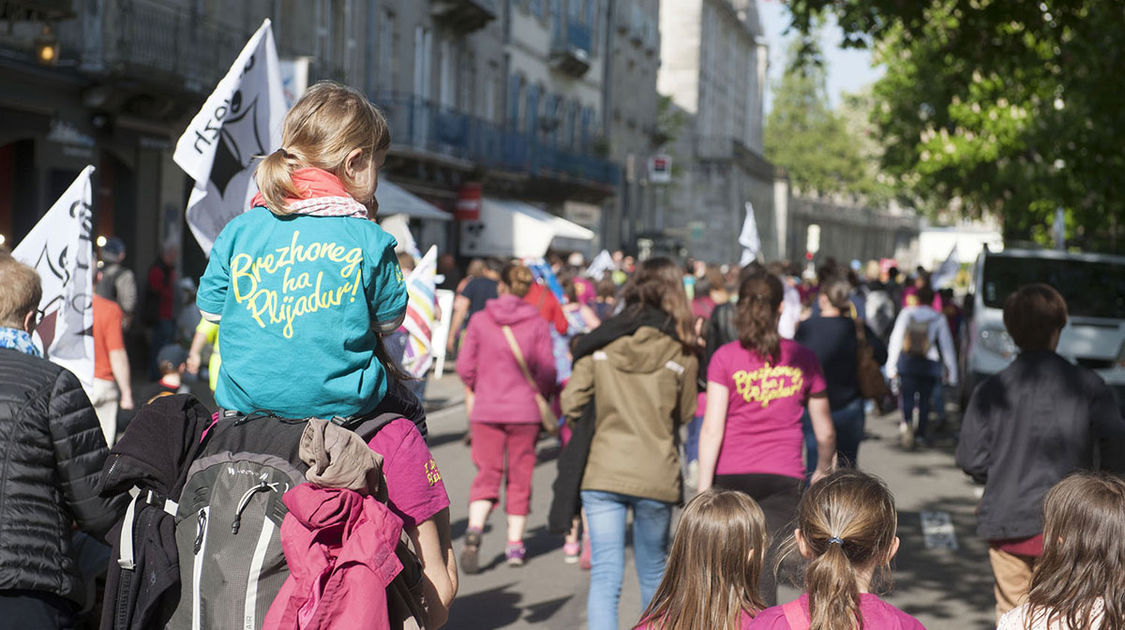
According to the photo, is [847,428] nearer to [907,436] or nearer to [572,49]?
[907,436]

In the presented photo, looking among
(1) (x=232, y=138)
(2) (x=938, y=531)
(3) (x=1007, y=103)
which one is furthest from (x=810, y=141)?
(1) (x=232, y=138)

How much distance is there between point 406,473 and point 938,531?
7788 mm

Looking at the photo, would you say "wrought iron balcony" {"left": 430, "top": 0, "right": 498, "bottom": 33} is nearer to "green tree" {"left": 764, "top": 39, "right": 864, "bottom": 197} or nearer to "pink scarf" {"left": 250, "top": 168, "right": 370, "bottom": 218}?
"pink scarf" {"left": 250, "top": 168, "right": 370, "bottom": 218}

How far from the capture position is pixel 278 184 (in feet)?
10.1

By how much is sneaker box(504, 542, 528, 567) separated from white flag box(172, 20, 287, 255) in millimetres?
3605

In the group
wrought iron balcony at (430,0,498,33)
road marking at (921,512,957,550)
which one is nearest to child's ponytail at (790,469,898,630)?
road marking at (921,512,957,550)

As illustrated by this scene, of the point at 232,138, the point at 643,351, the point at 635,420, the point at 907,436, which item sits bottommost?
the point at 907,436

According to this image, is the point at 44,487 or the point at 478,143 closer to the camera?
the point at 44,487

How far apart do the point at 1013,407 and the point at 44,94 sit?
1496 cm

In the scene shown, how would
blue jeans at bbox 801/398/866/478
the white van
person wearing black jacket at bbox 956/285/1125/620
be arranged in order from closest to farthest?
person wearing black jacket at bbox 956/285/1125/620 → blue jeans at bbox 801/398/866/478 → the white van

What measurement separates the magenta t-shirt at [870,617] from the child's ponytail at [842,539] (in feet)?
0.08

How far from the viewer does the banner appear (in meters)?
8.96

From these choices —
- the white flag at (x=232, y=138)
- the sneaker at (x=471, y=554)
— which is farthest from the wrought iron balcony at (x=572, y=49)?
the white flag at (x=232, y=138)

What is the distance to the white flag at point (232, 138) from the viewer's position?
5059 millimetres
